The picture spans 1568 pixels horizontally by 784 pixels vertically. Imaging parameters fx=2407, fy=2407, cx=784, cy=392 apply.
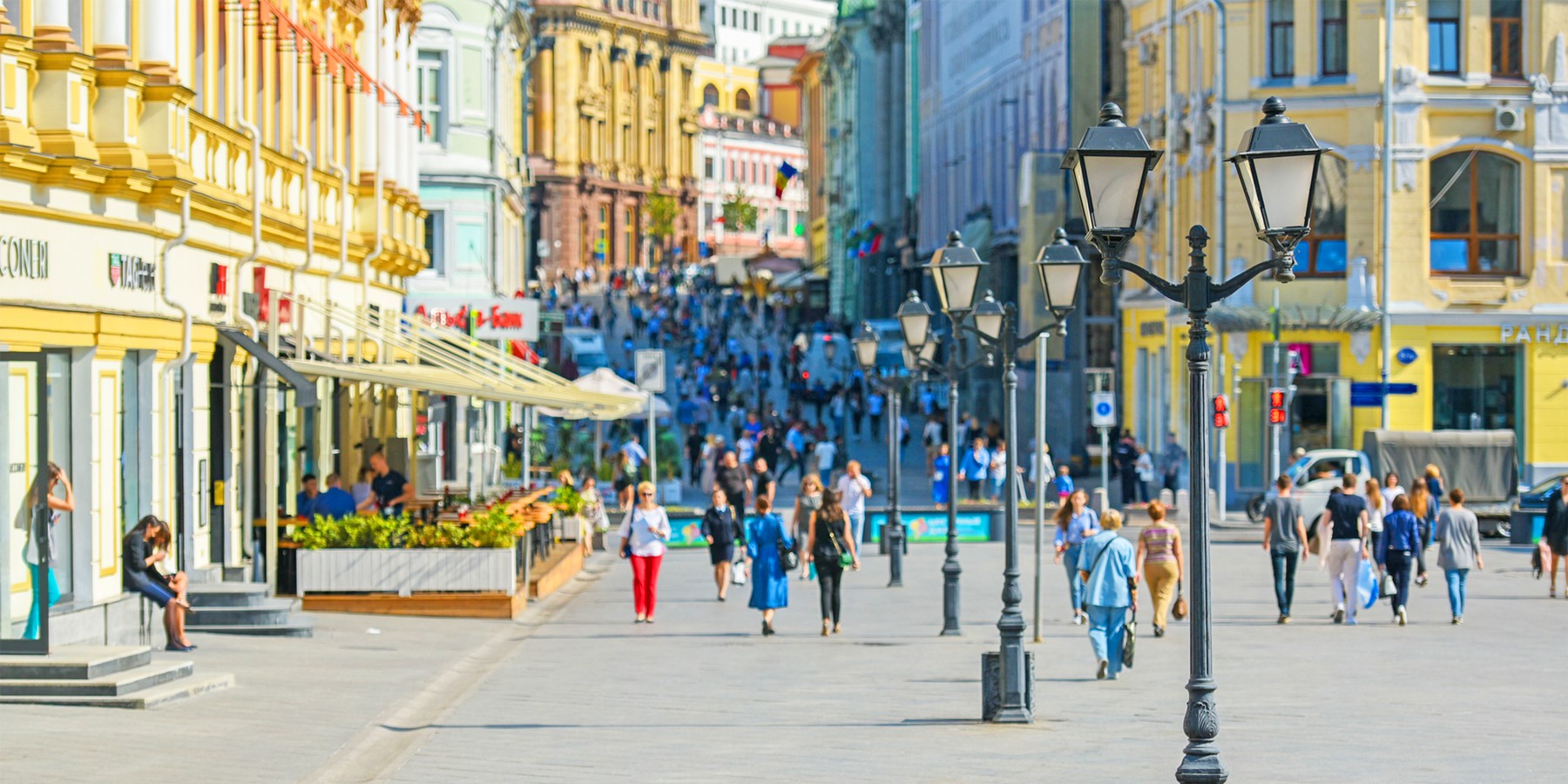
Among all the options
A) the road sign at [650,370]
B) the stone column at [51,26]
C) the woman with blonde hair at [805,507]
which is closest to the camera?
the stone column at [51,26]

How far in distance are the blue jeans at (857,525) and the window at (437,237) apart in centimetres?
1916

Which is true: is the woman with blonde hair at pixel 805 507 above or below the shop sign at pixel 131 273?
below

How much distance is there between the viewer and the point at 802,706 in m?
17.9

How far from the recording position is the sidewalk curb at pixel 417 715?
14.5 m

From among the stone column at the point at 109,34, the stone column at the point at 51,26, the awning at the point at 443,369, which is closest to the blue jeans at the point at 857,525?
the awning at the point at 443,369

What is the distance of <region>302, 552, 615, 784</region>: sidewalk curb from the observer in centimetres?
1453

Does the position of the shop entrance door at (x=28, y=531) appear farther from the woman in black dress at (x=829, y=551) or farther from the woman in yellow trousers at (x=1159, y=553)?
the woman in yellow trousers at (x=1159, y=553)

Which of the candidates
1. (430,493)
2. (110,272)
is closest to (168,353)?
(110,272)

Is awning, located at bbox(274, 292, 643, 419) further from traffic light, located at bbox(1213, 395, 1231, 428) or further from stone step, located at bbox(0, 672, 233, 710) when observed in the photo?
traffic light, located at bbox(1213, 395, 1231, 428)

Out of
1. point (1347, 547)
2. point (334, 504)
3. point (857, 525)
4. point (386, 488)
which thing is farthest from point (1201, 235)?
point (857, 525)

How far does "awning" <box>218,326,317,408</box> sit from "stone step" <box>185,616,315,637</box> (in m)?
2.61

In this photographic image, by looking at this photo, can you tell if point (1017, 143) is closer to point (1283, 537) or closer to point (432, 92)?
point (432, 92)

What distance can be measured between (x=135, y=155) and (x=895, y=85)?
7833 cm

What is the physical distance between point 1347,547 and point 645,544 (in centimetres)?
730
